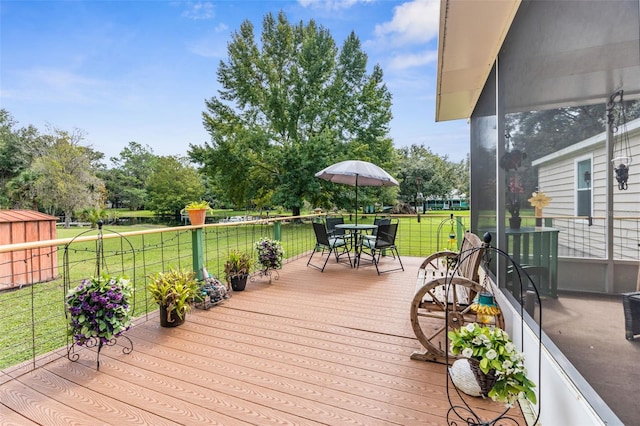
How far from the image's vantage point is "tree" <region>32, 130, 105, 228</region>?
1752 centimetres

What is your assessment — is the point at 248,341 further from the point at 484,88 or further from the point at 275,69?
the point at 275,69

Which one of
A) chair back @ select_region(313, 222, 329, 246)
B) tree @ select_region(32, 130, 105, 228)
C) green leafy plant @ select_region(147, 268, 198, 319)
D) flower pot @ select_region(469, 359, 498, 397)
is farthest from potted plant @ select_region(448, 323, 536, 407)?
tree @ select_region(32, 130, 105, 228)

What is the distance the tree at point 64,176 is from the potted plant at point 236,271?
1931cm

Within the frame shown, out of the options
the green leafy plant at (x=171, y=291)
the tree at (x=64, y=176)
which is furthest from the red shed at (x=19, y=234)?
the tree at (x=64, y=176)

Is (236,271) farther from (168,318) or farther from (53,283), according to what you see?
(53,283)

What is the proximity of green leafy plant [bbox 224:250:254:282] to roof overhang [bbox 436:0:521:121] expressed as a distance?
333 centimetres

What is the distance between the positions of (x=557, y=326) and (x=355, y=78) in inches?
643

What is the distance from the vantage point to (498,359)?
4.71 feet

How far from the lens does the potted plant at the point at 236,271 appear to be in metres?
3.95

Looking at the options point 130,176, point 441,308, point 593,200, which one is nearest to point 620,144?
point 593,200

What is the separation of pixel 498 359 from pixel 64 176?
75.2 feet

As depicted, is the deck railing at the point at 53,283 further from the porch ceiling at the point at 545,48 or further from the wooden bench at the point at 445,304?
the porch ceiling at the point at 545,48

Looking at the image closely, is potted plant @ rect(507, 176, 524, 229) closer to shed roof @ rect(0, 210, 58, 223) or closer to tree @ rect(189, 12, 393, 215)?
shed roof @ rect(0, 210, 58, 223)

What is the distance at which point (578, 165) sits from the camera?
1182 millimetres
